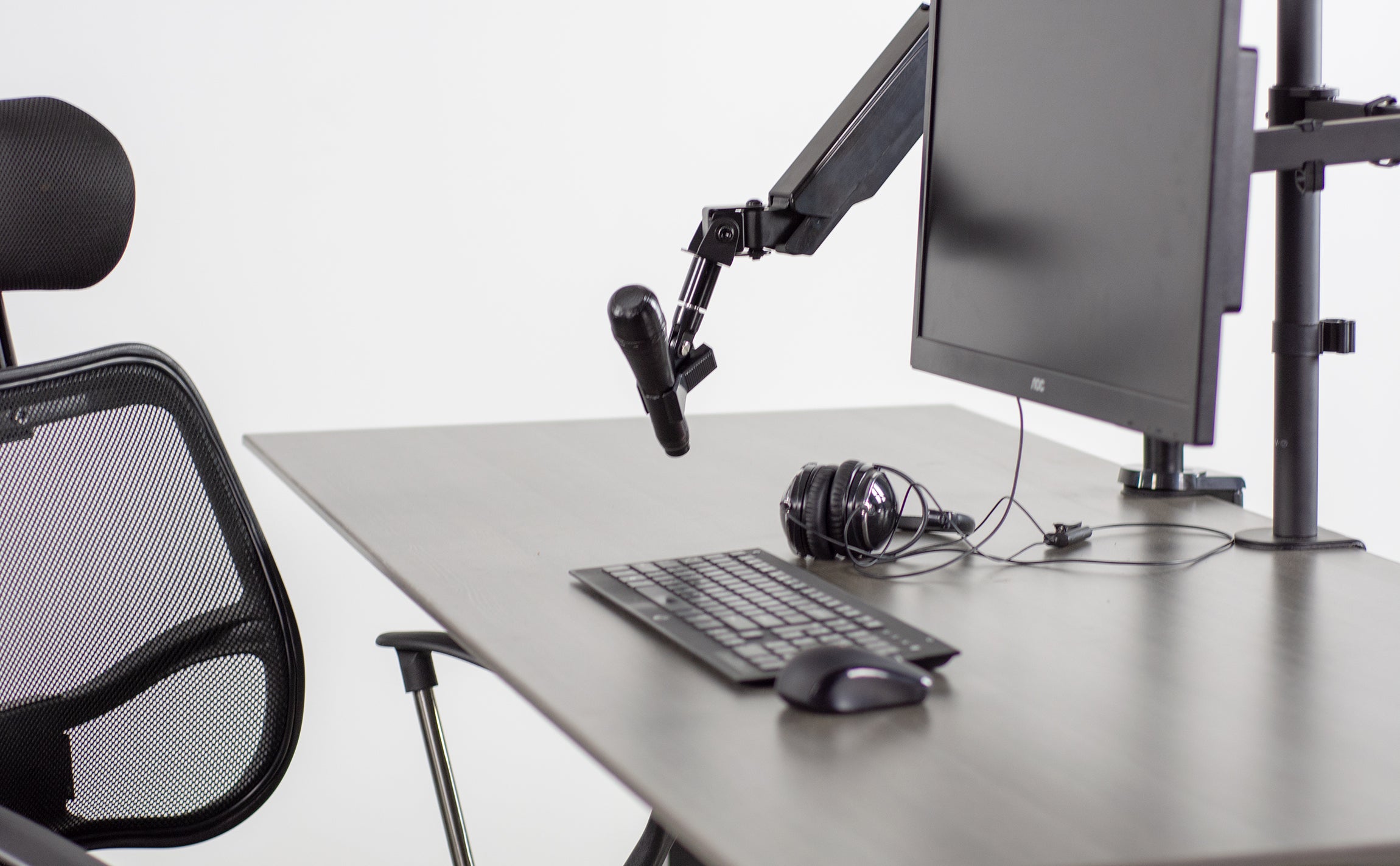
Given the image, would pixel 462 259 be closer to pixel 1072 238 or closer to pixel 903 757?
pixel 1072 238

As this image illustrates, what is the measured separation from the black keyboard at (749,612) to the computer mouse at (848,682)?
0.05m

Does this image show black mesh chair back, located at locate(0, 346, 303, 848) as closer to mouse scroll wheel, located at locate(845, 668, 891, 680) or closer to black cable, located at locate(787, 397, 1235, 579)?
black cable, located at locate(787, 397, 1235, 579)

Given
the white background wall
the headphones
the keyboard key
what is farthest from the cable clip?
the white background wall

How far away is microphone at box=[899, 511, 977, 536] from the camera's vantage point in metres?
1.37

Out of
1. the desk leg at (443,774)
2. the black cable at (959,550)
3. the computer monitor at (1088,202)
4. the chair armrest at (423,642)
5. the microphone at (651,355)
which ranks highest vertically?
the computer monitor at (1088,202)

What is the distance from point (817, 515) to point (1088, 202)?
0.33m

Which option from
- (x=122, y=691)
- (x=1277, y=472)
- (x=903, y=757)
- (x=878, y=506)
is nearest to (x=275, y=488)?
(x=122, y=691)

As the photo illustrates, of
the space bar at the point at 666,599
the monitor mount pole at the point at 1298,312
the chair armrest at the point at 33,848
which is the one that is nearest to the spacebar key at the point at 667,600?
the space bar at the point at 666,599

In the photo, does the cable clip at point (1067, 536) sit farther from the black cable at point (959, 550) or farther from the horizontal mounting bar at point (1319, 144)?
the horizontal mounting bar at point (1319, 144)

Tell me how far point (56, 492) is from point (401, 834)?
58.9 inches

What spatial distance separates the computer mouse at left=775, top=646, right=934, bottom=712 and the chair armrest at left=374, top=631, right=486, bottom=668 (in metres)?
0.53

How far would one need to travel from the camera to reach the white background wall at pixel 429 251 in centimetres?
251

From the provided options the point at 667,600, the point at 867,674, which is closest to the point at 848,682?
the point at 867,674

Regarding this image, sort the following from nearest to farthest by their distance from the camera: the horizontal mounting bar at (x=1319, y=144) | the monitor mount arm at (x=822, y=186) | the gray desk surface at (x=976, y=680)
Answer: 1. the gray desk surface at (x=976, y=680)
2. the horizontal mounting bar at (x=1319, y=144)
3. the monitor mount arm at (x=822, y=186)
